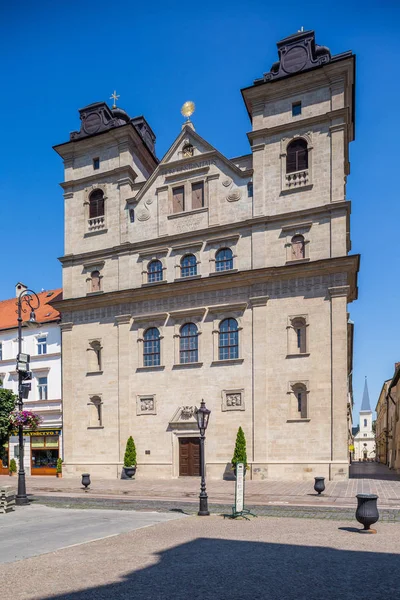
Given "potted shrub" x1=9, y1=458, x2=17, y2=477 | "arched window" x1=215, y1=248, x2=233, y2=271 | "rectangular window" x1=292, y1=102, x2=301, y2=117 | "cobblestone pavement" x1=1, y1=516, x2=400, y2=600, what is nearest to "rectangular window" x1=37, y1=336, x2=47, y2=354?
"potted shrub" x1=9, y1=458, x2=17, y2=477

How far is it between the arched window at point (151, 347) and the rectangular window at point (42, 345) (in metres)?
9.17

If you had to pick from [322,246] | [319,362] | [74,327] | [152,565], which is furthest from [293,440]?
[152,565]

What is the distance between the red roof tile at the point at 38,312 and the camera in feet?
131

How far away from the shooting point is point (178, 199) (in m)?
34.5

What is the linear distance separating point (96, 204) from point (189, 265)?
8777mm

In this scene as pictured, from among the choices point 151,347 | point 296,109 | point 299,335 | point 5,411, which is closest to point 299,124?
Answer: point 296,109

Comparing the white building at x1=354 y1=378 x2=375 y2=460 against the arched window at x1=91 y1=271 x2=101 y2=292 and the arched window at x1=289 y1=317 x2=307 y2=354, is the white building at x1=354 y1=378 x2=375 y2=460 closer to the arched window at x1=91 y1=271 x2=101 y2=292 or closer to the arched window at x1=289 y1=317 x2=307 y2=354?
the arched window at x1=289 y1=317 x2=307 y2=354

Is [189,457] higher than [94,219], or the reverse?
[94,219]

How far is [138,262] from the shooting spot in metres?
34.8

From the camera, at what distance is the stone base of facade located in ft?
90.7

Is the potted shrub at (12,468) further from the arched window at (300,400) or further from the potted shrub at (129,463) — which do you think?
the arched window at (300,400)

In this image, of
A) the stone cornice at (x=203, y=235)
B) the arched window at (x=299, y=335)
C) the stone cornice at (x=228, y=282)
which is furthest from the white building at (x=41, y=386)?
the arched window at (x=299, y=335)

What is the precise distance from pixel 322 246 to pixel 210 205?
7671mm

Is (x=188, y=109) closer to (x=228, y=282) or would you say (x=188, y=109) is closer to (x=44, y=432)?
(x=228, y=282)
